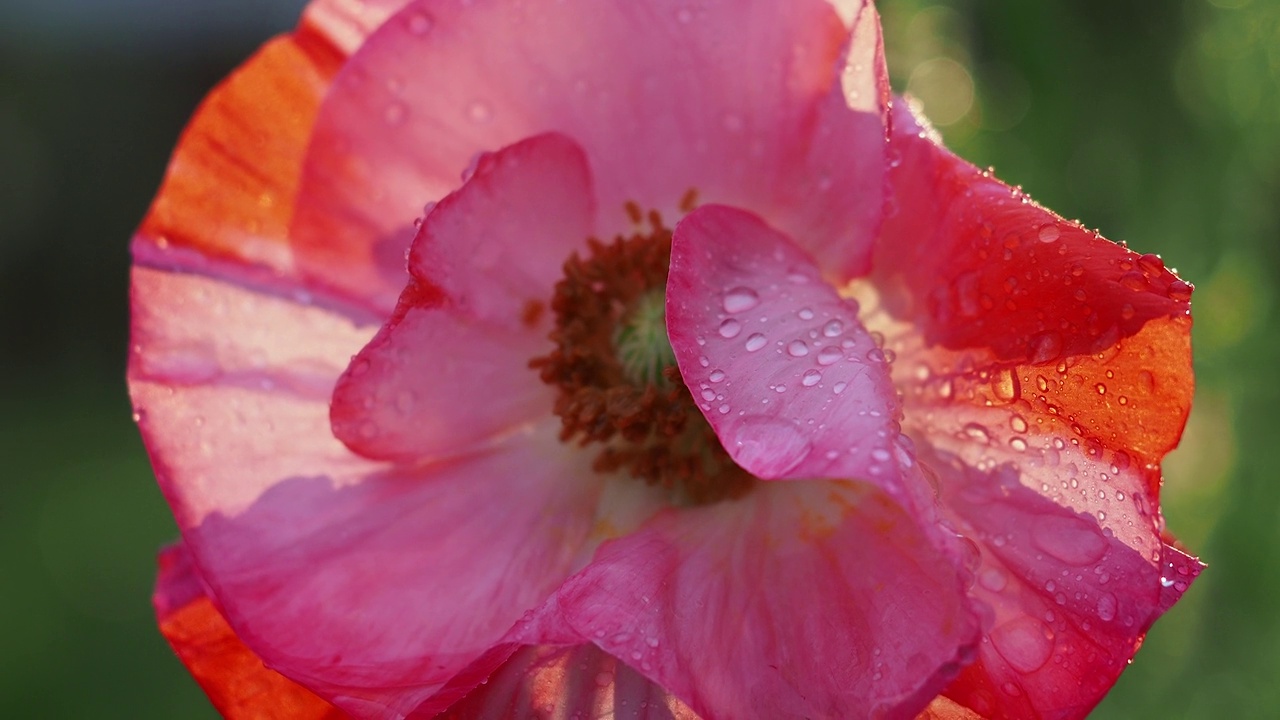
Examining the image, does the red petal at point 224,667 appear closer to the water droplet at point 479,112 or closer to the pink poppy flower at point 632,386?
the pink poppy flower at point 632,386

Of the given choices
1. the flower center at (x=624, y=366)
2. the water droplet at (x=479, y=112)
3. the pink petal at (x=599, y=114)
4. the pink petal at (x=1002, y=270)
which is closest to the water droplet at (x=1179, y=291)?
the pink petal at (x=1002, y=270)

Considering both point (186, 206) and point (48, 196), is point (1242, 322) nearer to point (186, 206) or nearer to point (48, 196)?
point (186, 206)

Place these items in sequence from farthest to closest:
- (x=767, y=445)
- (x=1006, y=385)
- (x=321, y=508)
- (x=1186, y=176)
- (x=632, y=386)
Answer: (x=1186, y=176) → (x=632, y=386) → (x=321, y=508) → (x=1006, y=385) → (x=767, y=445)

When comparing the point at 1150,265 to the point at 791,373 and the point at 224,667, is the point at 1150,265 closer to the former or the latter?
the point at 791,373

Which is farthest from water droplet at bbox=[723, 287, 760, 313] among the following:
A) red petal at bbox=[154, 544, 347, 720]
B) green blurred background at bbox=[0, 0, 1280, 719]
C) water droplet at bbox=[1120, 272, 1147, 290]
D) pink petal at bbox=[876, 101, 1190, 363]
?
green blurred background at bbox=[0, 0, 1280, 719]

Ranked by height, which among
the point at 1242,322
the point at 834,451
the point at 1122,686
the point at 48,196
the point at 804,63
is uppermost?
the point at 804,63

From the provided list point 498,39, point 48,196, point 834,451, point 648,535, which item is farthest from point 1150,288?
point 48,196

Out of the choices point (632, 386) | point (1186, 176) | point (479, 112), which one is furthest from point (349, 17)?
point (1186, 176)
